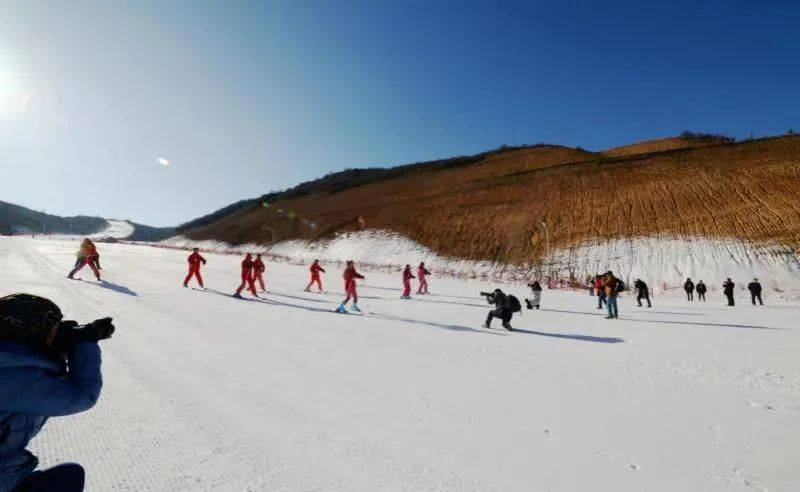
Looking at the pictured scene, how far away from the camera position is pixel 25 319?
1.72 meters

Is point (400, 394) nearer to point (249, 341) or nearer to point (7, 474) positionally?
point (249, 341)

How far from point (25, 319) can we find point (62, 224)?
660 feet

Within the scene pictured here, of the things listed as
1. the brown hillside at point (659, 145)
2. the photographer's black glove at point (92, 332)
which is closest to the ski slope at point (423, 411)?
the photographer's black glove at point (92, 332)

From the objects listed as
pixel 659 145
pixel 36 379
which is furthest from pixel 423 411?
pixel 659 145

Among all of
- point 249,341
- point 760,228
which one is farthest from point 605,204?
point 249,341

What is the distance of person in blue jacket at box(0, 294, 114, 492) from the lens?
64.1 inches

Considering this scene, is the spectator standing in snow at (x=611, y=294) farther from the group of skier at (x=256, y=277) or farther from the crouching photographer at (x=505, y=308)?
the group of skier at (x=256, y=277)

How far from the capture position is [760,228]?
32.7 meters

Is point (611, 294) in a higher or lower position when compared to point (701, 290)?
lower

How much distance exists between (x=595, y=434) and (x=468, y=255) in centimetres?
3808

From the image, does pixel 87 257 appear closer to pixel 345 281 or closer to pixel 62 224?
pixel 345 281

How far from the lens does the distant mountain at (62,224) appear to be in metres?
140

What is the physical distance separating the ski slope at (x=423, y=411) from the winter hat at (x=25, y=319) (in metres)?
2.02

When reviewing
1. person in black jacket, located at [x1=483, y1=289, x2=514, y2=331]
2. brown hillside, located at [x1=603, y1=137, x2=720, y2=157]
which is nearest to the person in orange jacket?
person in black jacket, located at [x1=483, y1=289, x2=514, y2=331]
